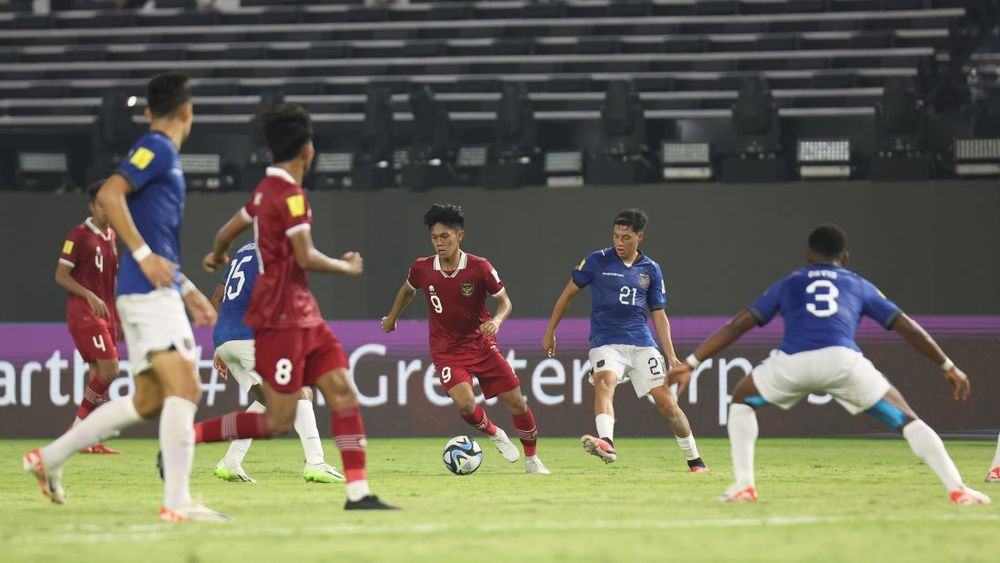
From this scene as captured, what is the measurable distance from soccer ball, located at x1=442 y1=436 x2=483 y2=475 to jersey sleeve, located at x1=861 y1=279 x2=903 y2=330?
4.23 metres

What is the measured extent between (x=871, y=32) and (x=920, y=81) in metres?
1.26

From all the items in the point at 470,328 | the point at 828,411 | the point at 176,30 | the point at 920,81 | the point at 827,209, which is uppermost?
the point at 176,30

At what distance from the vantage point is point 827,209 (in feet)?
64.3

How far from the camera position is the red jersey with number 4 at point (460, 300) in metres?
12.9

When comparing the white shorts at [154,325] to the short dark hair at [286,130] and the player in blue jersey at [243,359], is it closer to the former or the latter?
the short dark hair at [286,130]

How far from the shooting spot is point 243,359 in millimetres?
12211

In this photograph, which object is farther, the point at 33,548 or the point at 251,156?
the point at 251,156

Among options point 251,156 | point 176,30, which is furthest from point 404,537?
point 176,30

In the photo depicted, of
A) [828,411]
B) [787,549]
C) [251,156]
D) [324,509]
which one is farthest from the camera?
[251,156]

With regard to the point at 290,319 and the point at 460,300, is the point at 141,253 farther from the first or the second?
the point at 460,300

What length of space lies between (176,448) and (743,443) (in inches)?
131

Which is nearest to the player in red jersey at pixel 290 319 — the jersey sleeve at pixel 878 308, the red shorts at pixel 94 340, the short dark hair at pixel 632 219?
the jersey sleeve at pixel 878 308

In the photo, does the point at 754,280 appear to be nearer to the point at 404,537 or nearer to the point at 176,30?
the point at 176,30

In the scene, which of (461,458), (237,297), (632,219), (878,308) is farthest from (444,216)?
(878,308)
